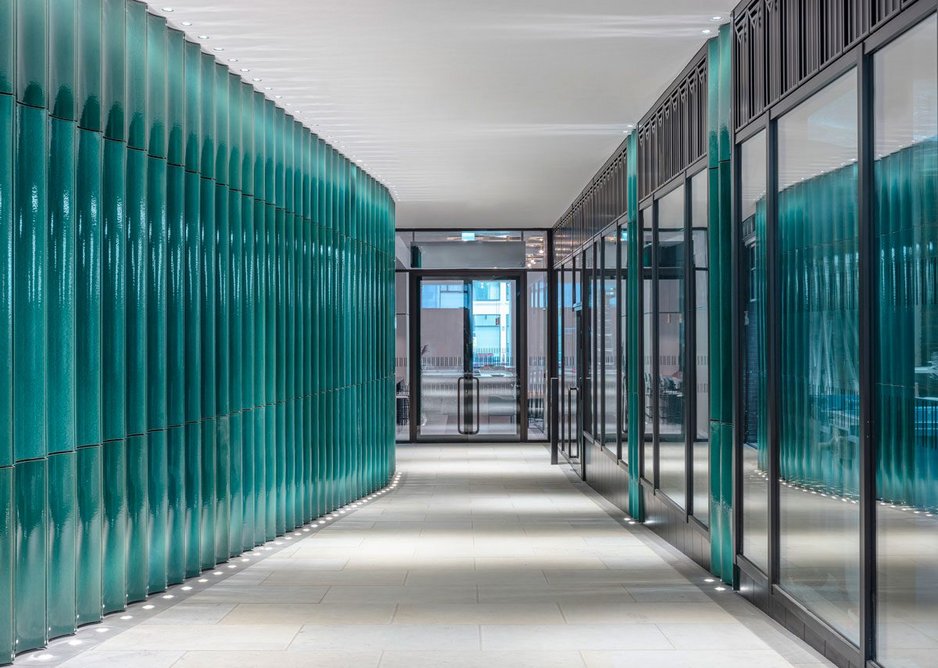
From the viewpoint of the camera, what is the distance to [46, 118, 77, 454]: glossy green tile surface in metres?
6.20

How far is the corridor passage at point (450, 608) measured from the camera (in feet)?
19.5

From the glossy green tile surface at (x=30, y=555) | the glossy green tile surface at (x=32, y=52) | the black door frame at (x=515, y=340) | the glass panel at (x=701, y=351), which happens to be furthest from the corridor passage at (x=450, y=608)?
the black door frame at (x=515, y=340)

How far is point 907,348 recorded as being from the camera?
4598 millimetres

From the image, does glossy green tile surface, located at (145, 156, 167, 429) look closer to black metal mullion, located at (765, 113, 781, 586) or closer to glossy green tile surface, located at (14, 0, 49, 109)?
glossy green tile surface, located at (14, 0, 49, 109)

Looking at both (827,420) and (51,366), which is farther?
(51,366)

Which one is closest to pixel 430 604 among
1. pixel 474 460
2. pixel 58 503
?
pixel 58 503

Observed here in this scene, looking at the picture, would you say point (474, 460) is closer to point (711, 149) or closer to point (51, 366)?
point (711, 149)

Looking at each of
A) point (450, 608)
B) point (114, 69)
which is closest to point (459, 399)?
point (450, 608)

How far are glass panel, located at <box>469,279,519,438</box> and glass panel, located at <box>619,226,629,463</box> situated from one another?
355 inches

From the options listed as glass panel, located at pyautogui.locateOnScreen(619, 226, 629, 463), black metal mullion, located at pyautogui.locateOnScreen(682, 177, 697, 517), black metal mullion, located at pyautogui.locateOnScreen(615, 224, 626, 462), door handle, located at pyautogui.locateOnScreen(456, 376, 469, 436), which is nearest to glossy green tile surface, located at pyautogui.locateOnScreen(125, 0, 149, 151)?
black metal mullion, located at pyautogui.locateOnScreen(682, 177, 697, 517)

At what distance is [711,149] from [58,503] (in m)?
5.19

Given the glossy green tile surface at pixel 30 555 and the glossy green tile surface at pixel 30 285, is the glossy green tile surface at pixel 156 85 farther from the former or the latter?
the glossy green tile surface at pixel 30 555

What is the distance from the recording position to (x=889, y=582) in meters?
4.87

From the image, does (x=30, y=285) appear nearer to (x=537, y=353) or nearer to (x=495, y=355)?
(x=495, y=355)
